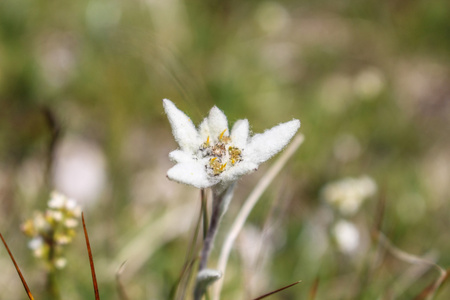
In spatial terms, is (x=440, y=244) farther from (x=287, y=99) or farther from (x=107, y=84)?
(x=107, y=84)

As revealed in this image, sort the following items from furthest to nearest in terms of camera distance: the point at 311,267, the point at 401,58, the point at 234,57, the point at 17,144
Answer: the point at 401,58
the point at 234,57
the point at 17,144
the point at 311,267

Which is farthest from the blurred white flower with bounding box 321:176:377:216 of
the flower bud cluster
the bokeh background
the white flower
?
the flower bud cluster

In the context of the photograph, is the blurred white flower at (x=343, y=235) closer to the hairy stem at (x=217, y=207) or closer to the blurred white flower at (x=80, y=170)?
the hairy stem at (x=217, y=207)

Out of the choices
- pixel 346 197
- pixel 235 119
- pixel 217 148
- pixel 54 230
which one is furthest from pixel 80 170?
pixel 217 148

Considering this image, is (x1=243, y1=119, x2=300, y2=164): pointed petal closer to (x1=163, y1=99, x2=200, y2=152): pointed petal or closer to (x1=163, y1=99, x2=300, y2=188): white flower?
(x1=163, y1=99, x2=300, y2=188): white flower

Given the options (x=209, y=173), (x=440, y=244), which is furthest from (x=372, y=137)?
(x=209, y=173)

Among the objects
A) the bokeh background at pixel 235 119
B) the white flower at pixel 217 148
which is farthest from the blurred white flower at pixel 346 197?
the white flower at pixel 217 148
